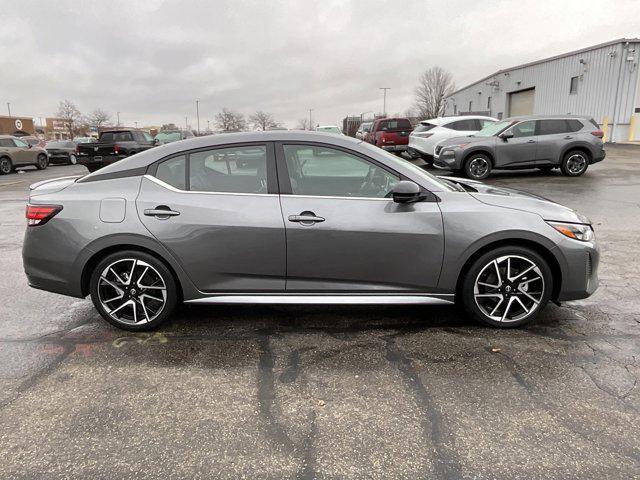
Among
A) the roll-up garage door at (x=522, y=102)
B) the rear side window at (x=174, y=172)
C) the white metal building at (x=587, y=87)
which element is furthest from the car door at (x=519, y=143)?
the roll-up garage door at (x=522, y=102)

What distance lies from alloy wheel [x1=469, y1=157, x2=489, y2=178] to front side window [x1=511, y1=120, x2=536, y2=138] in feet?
3.48

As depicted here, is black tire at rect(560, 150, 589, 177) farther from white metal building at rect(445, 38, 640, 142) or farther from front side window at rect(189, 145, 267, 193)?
white metal building at rect(445, 38, 640, 142)

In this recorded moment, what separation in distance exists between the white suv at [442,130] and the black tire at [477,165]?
2404mm

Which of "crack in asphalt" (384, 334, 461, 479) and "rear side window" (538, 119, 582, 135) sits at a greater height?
"rear side window" (538, 119, 582, 135)

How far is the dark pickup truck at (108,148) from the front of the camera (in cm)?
1872

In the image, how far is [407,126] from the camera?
19688 millimetres

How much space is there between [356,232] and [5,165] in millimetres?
23056

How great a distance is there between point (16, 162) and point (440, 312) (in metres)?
23.6

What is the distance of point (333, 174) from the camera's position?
3.84 meters

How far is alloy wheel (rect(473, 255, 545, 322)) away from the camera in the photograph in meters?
3.72

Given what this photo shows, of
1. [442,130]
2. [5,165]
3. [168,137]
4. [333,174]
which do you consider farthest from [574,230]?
[5,165]

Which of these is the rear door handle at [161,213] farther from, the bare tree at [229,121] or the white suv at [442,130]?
the bare tree at [229,121]

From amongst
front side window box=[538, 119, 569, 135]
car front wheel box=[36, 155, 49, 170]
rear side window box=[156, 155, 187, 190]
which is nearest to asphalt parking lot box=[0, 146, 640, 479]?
rear side window box=[156, 155, 187, 190]

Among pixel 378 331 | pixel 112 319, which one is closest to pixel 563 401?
pixel 378 331
